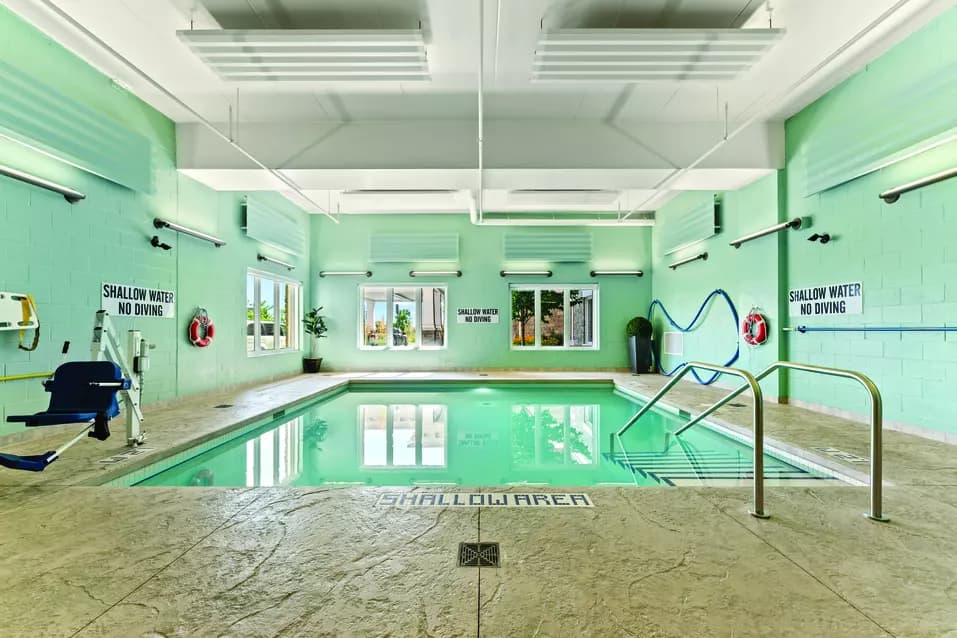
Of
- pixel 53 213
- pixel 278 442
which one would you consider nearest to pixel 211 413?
pixel 278 442

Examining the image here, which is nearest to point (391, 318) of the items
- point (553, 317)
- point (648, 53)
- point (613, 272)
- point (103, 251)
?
point (553, 317)

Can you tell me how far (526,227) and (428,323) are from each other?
3.06 meters

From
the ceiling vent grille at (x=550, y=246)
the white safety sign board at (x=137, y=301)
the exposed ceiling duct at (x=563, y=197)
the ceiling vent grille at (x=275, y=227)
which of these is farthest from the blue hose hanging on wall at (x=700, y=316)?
the ceiling vent grille at (x=275, y=227)

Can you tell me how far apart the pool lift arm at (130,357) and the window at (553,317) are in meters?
7.43

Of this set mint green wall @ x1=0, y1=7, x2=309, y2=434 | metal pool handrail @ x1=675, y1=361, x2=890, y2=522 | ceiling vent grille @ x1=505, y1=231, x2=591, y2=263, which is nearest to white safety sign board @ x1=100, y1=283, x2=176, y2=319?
mint green wall @ x1=0, y1=7, x2=309, y2=434

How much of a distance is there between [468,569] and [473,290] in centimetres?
853

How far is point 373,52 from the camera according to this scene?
12.2ft

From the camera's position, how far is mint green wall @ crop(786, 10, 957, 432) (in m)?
3.71

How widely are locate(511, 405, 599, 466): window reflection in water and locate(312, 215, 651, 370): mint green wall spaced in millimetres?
3666

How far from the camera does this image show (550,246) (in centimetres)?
993

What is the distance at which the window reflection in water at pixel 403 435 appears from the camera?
4027 mm

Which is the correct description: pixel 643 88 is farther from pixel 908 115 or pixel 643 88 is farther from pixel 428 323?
pixel 428 323

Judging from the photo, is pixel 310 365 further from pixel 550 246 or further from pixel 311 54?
pixel 311 54

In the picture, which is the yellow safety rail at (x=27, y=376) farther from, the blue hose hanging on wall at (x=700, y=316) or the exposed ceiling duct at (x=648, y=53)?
the blue hose hanging on wall at (x=700, y=316)
